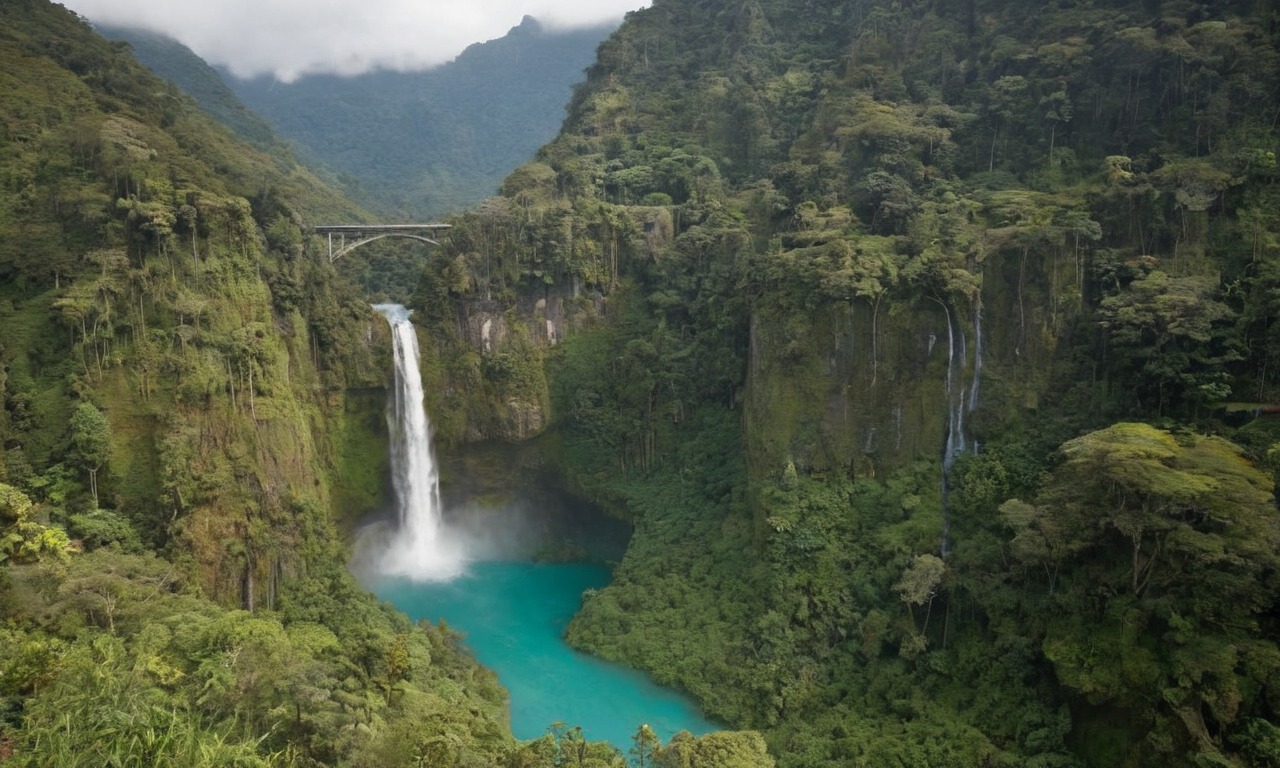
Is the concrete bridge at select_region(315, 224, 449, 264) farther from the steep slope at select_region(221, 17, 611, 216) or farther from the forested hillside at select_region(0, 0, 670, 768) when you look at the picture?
the steep slope at select_region(221, 17, 611, 216)

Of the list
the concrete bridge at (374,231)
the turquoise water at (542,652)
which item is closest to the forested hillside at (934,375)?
the turquoise water at (542,652)

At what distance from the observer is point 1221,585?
44.6 feet

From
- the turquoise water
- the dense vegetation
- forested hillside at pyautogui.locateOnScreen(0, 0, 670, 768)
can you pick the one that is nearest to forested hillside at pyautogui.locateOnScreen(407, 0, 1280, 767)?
the turquoise water

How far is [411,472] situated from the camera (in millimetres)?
27609

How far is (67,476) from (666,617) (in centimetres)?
1397

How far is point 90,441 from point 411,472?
Answer: 10.5 metres

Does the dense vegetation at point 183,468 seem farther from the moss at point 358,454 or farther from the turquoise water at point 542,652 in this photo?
the turquoise water at point 542,652

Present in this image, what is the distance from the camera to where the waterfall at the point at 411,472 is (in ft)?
89.2

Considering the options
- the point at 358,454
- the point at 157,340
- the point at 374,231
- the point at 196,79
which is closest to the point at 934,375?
the point at 358,454

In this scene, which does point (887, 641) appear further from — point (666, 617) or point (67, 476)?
point (67, 476)

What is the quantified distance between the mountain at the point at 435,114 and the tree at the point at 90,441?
128 feet

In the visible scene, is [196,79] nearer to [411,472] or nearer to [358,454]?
[358,454]

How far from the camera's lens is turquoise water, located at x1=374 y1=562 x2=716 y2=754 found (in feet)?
62.7

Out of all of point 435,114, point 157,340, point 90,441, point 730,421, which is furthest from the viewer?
point 435,114
